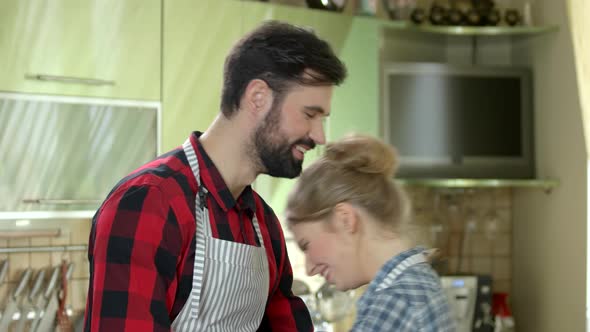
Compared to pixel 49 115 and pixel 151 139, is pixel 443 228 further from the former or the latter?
pixel 49 115

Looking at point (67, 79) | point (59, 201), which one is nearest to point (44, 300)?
point (59, 201)

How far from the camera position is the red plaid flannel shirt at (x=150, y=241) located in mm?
1253

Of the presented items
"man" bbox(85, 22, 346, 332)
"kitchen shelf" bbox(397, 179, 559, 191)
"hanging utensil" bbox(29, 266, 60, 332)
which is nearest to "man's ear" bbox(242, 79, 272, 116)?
"man" bbox(85, 22, 346, 332)

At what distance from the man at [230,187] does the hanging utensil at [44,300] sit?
1434 mm

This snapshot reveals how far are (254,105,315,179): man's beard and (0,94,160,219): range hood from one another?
1.20m

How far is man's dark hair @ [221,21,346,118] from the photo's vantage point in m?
1.46

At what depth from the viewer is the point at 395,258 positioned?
1339 mm

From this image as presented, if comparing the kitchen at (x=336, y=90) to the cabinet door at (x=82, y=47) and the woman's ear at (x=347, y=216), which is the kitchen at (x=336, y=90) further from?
the woman's ear at (x=347, y=216)

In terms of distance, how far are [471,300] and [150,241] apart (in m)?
2.21

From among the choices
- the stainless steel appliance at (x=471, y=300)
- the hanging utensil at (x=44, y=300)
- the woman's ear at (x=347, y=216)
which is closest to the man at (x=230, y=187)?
the woman's ear at (x=347, y=216)

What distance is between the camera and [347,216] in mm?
1387

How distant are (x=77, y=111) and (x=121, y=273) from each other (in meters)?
1.36

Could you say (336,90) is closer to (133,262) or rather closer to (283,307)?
(283,307)

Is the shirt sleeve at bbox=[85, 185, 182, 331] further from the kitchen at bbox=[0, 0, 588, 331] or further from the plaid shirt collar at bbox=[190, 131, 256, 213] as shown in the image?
the kitchen at bbox=[0, 0, 588, 331]
